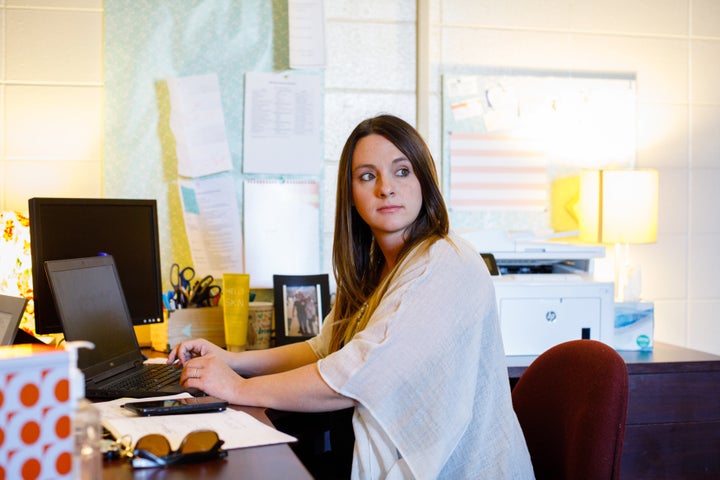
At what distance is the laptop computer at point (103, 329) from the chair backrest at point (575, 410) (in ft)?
2.58

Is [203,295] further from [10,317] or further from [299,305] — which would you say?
[10,317]

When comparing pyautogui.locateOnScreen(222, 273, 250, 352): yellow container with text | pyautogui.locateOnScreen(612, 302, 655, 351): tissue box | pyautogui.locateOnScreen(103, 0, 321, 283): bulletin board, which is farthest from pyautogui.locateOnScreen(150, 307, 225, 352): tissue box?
pyautogui.locateOnScreen(612, 302, 655, 351): tissue box

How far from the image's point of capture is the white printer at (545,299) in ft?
8.01

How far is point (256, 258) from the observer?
8.75 ft

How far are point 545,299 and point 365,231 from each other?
0.85 metres

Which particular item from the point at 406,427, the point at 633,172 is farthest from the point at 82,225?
the point at 633,172

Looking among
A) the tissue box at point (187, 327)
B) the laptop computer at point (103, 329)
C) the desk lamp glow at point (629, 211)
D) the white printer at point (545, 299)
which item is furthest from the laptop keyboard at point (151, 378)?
the desk lamp glow at point (629, 211)

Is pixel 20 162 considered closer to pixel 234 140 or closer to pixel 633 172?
pixel 234 140

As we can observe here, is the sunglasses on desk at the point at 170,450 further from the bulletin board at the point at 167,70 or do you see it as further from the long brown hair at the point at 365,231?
the bulletin board at the point at 167,70

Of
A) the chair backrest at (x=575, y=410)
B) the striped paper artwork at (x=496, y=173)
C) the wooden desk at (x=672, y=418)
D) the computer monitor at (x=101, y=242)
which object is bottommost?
the wooden desk at (x=672, y=418)

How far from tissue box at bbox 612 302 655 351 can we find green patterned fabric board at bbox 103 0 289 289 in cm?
141

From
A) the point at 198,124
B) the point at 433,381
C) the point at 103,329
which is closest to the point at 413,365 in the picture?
the point at 433,381

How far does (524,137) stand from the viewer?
2922mm

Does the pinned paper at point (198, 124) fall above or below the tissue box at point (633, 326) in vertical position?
above
